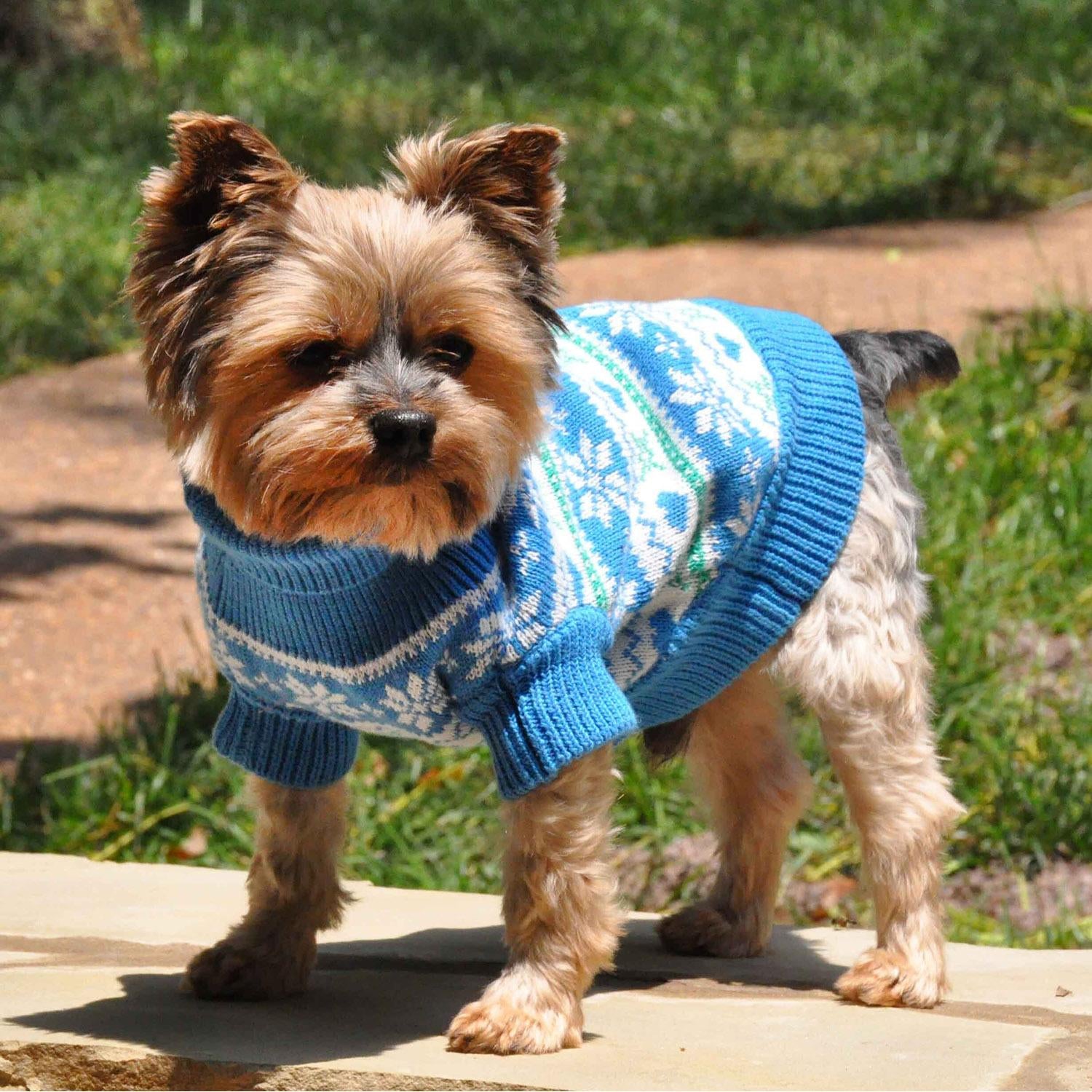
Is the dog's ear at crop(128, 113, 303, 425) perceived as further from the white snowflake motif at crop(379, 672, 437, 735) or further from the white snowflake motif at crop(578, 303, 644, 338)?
the white snowflake motif at crop(578, 303, 644, 338)

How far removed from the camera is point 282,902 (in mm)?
3566

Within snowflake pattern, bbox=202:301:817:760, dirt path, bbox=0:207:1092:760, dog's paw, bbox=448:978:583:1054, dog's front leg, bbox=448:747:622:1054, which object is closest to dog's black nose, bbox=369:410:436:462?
snowflake pattern, bbox=202:301:817:760

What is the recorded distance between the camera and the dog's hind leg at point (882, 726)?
365 centimetres

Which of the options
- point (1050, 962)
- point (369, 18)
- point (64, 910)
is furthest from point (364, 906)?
point (369, 18)

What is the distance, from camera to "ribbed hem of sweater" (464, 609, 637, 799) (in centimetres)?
305

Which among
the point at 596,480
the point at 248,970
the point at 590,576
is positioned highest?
the point at 596,480

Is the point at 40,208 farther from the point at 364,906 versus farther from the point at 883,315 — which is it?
the point at 364,906

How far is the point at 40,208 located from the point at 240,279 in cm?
686

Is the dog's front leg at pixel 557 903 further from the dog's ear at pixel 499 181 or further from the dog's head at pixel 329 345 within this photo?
the dog's ear at pixel 499 181

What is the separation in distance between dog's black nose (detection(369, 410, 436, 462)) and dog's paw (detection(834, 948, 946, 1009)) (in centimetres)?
154

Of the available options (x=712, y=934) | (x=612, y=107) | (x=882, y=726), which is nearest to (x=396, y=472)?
(x=882, y=726)

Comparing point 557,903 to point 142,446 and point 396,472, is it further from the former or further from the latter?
point 142,446

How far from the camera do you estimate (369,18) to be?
535 inches

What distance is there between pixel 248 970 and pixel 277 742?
51 cm
